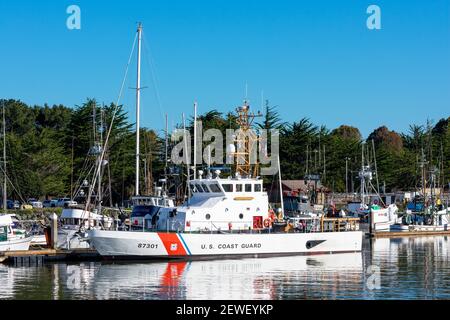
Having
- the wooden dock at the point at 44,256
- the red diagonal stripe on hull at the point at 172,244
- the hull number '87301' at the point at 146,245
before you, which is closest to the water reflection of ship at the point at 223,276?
the red diagonal stripe on hull at the point at 172,244

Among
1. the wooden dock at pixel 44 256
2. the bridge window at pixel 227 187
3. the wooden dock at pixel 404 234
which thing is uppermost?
the bridge window at pixel 227 187

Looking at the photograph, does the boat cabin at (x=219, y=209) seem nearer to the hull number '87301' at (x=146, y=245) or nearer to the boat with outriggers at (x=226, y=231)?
the boat with outriggers at (x=226, y=231)

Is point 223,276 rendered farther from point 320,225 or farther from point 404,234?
point 404,234

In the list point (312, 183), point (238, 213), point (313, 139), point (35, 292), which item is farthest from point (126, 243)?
point (313, 139)

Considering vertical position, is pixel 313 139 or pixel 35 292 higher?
pixel 313 139

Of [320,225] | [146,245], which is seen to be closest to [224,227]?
[146,245]

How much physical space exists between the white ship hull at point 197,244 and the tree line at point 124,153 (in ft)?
84.8

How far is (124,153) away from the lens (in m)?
99.1

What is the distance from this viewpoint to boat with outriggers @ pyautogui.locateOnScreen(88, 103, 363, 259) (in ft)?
177

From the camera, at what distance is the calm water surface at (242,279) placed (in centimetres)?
4041

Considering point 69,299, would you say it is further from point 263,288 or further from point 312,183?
point 312,183
